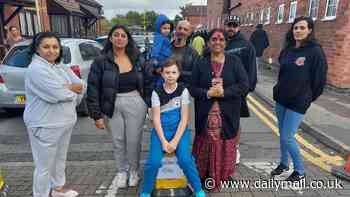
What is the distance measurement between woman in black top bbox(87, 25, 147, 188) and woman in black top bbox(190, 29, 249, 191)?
2.18ft

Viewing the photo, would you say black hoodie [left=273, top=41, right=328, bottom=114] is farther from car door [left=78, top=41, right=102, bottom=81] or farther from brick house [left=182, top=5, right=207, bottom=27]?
brick house [left=182, top=5, right=207, bottom=27]

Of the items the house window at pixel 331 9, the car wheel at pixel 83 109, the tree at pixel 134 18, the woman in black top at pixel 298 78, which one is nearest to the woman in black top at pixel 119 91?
the woman in black top at pixel 298 78

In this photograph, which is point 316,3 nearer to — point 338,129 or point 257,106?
point 257,106

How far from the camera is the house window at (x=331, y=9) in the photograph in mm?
8008

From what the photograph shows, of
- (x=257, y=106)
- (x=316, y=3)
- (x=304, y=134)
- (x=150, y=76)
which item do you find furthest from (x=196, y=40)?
(x=316, y=3)

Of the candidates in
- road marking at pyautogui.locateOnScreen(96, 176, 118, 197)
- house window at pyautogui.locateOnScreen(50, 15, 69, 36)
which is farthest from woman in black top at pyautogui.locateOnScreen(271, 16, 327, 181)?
house window at pyautogui.locateOnScreen(50, 15, 69, 36)

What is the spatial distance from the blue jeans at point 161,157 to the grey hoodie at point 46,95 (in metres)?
0.93

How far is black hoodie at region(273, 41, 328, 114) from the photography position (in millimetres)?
3008

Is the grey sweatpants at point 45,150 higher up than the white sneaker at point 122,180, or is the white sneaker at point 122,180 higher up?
the grey sweatpants at point 45,150

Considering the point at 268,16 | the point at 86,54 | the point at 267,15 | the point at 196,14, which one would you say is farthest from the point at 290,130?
the point at 196,14

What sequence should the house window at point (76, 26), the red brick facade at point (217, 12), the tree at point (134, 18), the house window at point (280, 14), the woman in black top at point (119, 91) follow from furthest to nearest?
1. the tree at point (134, 18)
2. the red brick facade at point (217, 12)
3. the house window at point (76, 26)
4. the house window at point (280, 14)
5. the woman in black top at point (119, 91)

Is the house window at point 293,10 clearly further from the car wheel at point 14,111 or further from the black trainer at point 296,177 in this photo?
the car wheel at point 14,111

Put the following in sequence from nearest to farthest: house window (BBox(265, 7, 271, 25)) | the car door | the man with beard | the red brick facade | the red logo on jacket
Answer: the red logo on jacket → the man with beard → the car door → house window (BBox(265, 7, 271, 25)) → the red brick facade

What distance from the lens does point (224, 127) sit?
3098 mm
